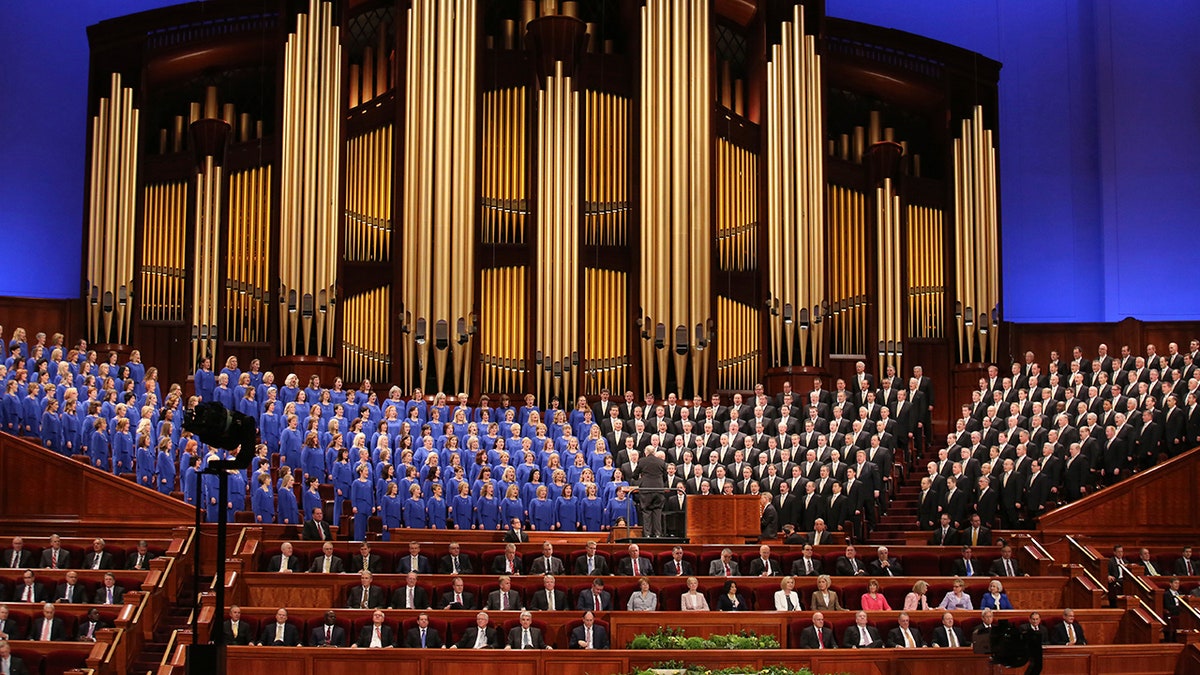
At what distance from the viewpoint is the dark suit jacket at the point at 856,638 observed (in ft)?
32.7

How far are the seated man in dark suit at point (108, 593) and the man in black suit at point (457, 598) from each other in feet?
6.77

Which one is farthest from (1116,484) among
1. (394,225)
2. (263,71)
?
(263,71)

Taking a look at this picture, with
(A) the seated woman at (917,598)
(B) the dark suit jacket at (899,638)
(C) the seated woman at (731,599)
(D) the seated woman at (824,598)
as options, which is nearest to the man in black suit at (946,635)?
(B) the dark suit jacket at (899,638)

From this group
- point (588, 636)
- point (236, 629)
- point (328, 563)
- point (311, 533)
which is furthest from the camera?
point (311, 533)

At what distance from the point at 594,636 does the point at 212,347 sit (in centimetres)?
714

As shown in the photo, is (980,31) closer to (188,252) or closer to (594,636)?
(188,252)

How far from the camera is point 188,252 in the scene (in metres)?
16.0

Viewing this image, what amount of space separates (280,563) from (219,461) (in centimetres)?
537

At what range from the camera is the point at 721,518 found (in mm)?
11828

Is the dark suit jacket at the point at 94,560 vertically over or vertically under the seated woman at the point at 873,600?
over

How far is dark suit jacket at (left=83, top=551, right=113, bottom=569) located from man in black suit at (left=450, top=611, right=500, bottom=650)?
Answer: 8.67ft

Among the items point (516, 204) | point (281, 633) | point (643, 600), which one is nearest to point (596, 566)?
point (643, 600)

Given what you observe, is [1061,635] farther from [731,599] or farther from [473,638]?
[473,638]

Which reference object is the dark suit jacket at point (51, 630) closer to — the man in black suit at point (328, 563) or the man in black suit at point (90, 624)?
the man in black suit at point (90, 624)
